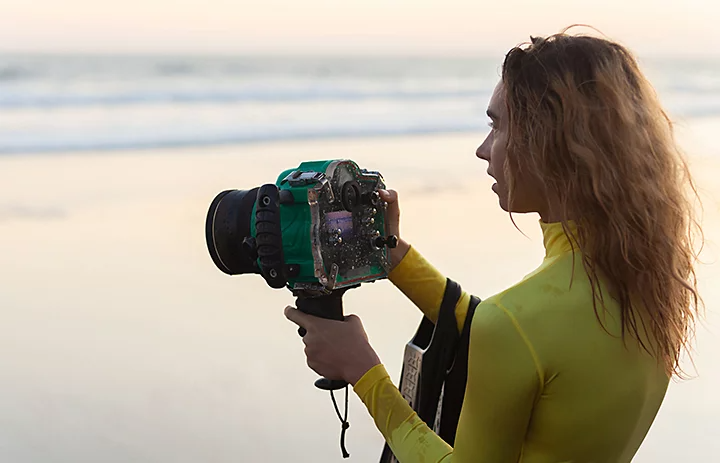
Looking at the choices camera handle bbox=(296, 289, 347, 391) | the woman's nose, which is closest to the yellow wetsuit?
the woman's nose

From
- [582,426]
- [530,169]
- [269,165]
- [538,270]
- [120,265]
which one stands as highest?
[269,165]

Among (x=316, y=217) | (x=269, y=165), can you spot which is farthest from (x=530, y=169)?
(x=269, y=165)

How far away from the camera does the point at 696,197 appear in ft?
3.46

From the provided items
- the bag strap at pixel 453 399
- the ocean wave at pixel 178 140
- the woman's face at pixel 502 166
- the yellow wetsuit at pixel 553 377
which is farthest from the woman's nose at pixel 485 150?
the ocean wave at pixel 178 140

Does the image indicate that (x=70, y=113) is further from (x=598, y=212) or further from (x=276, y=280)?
(x=598, y=212)

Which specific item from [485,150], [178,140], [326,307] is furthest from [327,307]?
[178,140]

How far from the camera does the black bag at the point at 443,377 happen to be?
1.30 m

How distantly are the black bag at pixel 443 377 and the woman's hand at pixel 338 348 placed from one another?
0.16 m

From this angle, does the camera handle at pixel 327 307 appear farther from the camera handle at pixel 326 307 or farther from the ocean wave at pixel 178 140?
the ocean wave at pixel 178 140

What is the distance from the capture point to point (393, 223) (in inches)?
53.3

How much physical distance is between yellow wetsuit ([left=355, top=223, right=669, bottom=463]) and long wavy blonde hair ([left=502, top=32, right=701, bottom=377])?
1.0 inches

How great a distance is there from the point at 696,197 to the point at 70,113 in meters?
4.25

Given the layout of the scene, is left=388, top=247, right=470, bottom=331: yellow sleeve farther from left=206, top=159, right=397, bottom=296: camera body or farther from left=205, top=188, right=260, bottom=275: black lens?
left=205, top=188, right=260, bottom=275: black lens

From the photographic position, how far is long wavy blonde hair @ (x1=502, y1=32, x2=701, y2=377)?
92 centimetres
